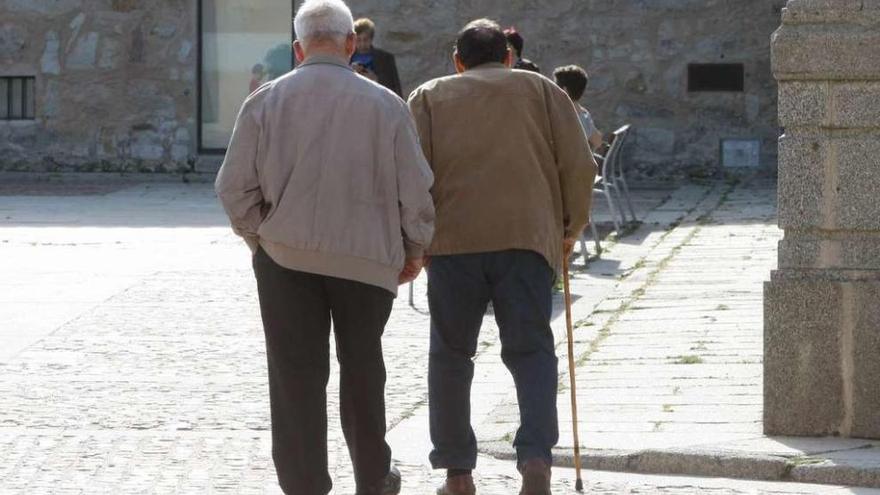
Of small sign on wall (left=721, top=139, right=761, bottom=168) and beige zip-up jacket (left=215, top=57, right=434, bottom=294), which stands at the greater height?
beige zip-up jacket (left=215, top=57, right=434, bottom=294)

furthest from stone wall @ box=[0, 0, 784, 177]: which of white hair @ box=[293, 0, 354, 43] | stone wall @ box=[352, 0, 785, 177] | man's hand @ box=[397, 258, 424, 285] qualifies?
white hair @ box=[293, 0, 354, 43]

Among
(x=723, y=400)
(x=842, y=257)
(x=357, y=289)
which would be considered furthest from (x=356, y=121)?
(x=723, y=400)

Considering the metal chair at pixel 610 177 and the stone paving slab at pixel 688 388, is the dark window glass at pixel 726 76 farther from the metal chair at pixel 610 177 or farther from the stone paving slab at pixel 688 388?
the stone paving slab at pixel 688 388

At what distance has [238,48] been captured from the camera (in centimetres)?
2055

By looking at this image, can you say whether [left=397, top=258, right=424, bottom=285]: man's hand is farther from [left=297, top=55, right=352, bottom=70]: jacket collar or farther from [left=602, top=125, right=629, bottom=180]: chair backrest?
[left=602, top=125, right=629, bottom=180]: chair backrest

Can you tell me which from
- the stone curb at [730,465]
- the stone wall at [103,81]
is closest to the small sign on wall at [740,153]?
the stone wall at [103,81]

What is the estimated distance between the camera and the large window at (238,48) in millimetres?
20453

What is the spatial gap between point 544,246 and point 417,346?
137 inches

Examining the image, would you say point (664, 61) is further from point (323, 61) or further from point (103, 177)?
point (323, 61)

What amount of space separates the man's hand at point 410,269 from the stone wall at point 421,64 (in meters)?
13.8

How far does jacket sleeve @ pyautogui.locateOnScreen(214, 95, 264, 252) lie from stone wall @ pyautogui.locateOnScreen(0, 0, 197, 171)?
1488 cm

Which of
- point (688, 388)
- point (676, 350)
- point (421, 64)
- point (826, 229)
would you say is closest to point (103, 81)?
point (421, 64)

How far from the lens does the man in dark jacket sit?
12656 mm

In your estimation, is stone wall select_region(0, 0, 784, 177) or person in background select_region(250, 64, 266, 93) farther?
person in background select_region(250, 64, 266, 93)
